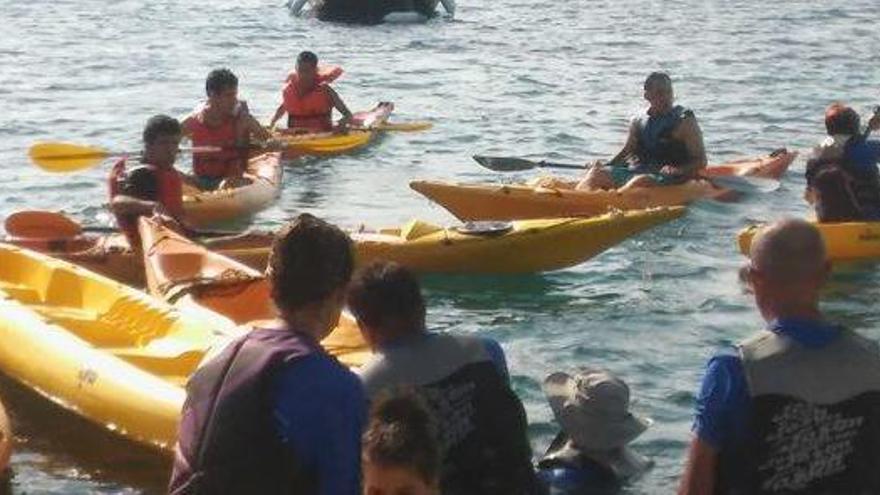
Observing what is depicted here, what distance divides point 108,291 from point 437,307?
92.6 inches

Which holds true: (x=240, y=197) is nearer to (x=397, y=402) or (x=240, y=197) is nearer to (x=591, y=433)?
(x=591, y=433)

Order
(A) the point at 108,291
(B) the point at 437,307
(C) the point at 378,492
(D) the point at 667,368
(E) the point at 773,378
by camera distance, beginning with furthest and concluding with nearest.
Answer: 1. (B) the point at 437,307
2. (D) the point at 667,368
3. (A) the point at 108,291
4. (E) the point at 773,378
5. (C) the point at 378,492

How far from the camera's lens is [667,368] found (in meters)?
9.12

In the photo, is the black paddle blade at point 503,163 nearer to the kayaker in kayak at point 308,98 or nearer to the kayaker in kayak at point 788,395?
the kayaker in kayak at point 308,98

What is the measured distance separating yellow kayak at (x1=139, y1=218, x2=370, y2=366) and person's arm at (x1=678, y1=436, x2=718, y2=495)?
11.9 ft

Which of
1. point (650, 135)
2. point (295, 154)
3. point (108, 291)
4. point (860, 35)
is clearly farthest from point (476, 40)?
point (108, 291)

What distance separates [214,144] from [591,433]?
265 inches

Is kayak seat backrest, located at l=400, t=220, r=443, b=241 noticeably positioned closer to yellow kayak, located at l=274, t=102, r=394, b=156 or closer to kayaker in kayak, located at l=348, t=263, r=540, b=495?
yellow kayak, located at l=274, t=102, r=394, b=156

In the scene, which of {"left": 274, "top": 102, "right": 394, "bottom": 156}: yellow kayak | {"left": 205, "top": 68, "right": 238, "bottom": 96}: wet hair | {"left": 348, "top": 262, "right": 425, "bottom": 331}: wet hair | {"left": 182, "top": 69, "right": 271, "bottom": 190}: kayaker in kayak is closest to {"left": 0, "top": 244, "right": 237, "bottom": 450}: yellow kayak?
{"left": 348, "top": 262, "right": 425, "bottom": 331}: wet hair

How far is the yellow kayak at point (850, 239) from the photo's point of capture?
34.5 ft

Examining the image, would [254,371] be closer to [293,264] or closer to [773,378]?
[293,264]

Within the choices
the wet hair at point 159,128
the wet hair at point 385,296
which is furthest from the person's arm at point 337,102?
the wet hair at point 385,296

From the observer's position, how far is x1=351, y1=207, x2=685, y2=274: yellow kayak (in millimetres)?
10148

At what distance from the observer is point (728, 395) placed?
3969 mm
